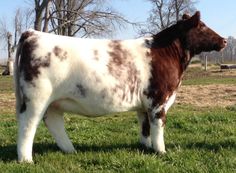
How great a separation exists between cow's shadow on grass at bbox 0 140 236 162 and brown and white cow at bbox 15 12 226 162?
0.26 m

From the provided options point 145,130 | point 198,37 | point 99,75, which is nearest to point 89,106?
point 99,75

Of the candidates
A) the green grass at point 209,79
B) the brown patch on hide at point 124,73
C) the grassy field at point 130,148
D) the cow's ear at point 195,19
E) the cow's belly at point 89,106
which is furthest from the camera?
the green grass at point 209,79

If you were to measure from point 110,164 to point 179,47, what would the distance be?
2208 mm

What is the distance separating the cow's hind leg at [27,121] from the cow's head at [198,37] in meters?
2.46

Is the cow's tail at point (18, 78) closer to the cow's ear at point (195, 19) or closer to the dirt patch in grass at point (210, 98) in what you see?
the cow's ear at point (195, 19)

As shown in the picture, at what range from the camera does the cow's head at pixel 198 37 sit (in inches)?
280

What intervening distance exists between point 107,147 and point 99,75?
4.82 feet

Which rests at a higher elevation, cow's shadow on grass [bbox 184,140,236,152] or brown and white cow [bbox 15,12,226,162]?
brown and white cow [bbox 15,12,226,162]

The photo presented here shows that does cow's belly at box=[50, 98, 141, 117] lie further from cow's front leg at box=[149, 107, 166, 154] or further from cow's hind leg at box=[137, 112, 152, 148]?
cow's hind leg at box=[137, 112, 152, 148]

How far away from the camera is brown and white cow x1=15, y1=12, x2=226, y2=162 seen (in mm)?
6230

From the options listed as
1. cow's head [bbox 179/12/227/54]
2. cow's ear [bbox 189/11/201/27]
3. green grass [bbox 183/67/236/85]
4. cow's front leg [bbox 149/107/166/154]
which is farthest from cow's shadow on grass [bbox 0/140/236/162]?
green grass [bbox 183/67/236/85]

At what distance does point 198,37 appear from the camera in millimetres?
7160

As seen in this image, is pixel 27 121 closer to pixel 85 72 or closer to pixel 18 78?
pixel 18 78

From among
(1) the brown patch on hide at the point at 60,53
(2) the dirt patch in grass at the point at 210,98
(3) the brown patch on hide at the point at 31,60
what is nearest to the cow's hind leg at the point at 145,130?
(1) the brown patch on hide at the point at 60,53
